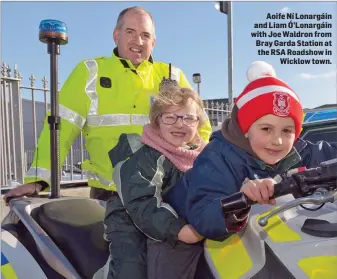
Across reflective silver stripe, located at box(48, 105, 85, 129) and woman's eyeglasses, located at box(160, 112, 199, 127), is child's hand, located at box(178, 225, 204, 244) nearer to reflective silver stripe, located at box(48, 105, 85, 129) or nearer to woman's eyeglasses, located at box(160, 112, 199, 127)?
woman's eyeglasses, located at box(160, 112, 199, 127)

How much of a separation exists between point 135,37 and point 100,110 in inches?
20.9

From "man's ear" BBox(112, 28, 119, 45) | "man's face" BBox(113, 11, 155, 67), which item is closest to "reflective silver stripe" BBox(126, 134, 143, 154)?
"man's face" BBox(113, 11, 155, 67)

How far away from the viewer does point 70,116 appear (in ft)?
8.64

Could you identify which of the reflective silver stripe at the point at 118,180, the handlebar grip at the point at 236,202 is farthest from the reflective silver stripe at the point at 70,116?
the handlebar grip at the point at 236,202

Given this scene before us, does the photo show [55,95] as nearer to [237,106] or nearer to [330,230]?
[237,106]

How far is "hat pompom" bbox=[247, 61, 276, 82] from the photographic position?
5.81 ft

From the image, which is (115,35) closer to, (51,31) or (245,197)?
(51,31)

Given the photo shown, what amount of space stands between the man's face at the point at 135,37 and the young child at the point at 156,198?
Answer: 75cm

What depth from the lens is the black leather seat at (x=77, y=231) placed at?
1922 millimetres

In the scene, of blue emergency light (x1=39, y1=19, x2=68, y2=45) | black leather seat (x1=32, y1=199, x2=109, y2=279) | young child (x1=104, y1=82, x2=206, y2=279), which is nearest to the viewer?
young child (x1=104, y1=82, x2=206, y2=279)

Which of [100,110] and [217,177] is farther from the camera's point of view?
[100,110]

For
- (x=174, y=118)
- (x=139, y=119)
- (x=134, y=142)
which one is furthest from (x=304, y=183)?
(x=139, y=119)

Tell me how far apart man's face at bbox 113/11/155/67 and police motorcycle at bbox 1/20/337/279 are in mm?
483

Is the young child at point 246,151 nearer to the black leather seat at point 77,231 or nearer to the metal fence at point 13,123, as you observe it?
the black leather seat at point 77,231
